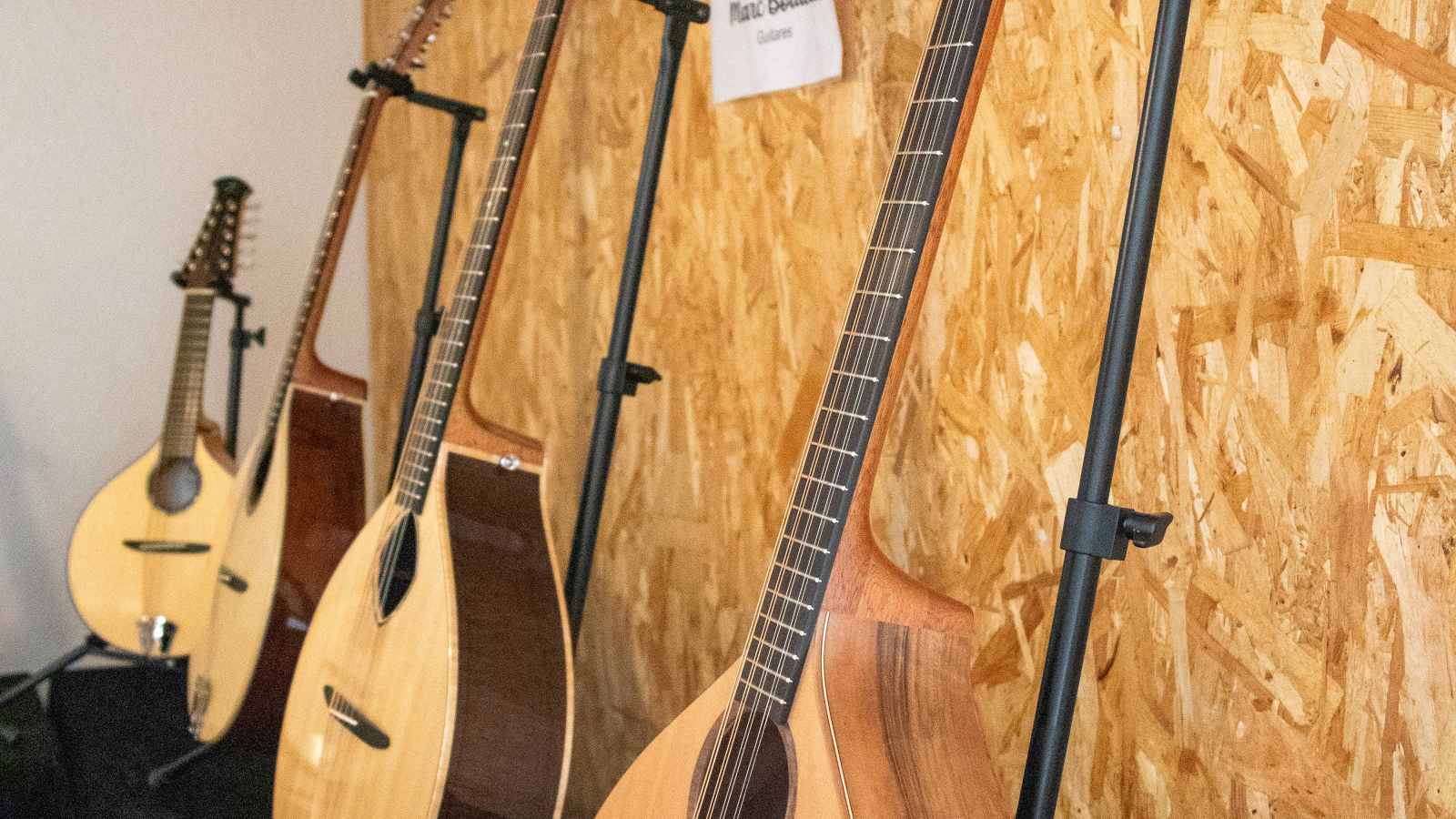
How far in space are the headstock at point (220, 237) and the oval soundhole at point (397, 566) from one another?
0.93 m

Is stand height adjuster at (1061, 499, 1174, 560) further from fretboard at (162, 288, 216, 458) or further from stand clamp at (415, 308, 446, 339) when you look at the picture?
fretboard at (162, 288, 216, 458)

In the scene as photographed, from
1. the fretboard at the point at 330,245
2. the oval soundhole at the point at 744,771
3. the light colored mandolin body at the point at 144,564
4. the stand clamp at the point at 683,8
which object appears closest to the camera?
the oval soundhole at the point at 744,771

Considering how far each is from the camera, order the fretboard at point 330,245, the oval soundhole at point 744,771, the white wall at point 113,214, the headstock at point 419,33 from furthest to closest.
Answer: the white wall at point 113,214 < the fretboard at point 330,245 < the headstock at point 419,33 < the oval soundhole at point 744,771

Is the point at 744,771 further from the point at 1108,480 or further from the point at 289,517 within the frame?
the point at 289,517

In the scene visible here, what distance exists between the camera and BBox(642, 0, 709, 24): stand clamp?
1215 mm

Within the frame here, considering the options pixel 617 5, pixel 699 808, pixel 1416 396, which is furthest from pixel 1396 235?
pixel 617 5

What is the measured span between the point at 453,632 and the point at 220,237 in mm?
1142

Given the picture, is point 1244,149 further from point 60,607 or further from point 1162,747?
point 60,607

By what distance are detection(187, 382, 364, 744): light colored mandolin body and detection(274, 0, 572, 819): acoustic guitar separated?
296 mm

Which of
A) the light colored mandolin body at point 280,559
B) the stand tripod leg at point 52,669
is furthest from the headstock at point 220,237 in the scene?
the stand tripod leg at point 52,669

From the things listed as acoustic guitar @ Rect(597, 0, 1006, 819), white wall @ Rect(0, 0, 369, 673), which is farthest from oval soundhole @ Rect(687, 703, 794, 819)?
white wall @ Rect(0, 0, 369, 673)

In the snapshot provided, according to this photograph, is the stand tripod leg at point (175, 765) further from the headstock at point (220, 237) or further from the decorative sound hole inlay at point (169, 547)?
the headstock at point (220, 237)

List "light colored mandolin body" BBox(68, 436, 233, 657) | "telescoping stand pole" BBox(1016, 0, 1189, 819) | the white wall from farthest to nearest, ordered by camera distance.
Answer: the white wall → "light colored mandolin body" BBox(68, 436, 233, 657) → "telescoping stand pole" BBox(1016, 0, 1189, 819)

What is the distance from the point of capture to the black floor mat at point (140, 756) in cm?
154
